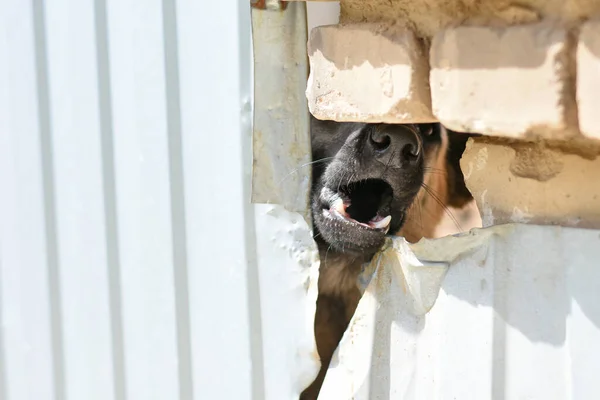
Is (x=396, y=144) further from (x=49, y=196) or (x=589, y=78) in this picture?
(x=49, y=196)

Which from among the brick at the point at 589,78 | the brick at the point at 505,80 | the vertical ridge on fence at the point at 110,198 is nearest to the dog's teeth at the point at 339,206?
the vertical ridge on fence at the point at 110,198

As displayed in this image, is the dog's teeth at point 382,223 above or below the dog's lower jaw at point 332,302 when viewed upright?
above

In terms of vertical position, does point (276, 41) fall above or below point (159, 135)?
above

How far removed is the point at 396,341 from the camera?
1.49 metres

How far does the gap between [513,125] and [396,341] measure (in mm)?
568

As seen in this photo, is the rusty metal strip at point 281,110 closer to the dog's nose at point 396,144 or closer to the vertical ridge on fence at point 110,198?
the dog's nose at point 396,144

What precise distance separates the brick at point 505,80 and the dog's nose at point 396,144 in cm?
44

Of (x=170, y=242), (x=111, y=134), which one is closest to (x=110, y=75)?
(x=111, y=134)

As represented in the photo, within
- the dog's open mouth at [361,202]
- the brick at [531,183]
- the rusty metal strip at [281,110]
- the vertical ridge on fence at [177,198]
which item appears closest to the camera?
the brick at [531,183]

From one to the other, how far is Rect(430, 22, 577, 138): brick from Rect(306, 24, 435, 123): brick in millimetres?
49

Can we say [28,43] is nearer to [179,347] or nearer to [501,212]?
[179,347]

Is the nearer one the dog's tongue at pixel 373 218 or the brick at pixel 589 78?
the brick at pixel 589 78

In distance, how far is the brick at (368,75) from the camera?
3.97 ft

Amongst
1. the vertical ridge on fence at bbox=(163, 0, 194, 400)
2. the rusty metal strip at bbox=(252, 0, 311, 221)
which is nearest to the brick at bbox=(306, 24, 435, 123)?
the rusty metal strip at bbox=(252, 0, 311, 221)
